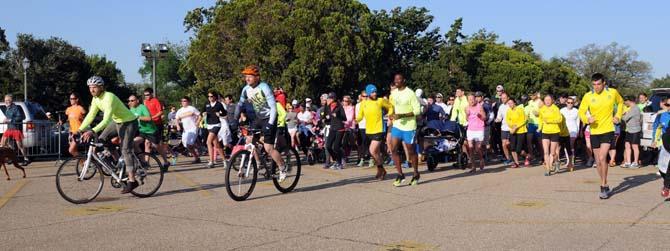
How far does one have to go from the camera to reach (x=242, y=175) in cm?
937

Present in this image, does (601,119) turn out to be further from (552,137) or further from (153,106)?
(153,106)

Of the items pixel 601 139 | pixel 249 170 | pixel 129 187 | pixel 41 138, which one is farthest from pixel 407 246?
pixel 41 138

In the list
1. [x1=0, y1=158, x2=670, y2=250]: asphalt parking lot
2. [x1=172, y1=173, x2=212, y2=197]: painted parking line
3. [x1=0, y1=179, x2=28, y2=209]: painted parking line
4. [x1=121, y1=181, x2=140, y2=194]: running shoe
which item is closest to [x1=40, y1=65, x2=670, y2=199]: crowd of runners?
[x1=121, y1=181, x2=140, y2=194]: running shoe

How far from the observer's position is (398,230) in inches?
280

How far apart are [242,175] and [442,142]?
602cm

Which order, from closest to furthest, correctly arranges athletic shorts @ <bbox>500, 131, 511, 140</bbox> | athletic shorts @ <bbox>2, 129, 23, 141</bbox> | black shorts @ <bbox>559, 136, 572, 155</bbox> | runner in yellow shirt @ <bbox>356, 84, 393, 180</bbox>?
runner in yellow shirt @ <bbox>356, 84, 393, 180</bbox>, black shorts @ <bbox>559, 136, 572, 155</bbox>, athletic shorts @ <bbox>2, 129, 23, 141</bbox>, athletic shorts @ <bbox>500, 131, 511, 140</bbox>

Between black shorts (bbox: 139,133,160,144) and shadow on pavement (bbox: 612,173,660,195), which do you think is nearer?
shadow on pavement (bbox: 612,173,660,195)

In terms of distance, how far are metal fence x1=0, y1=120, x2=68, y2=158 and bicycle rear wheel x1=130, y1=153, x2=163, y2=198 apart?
7754 mm

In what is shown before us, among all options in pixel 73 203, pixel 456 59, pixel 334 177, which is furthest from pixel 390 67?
pixel 73 203

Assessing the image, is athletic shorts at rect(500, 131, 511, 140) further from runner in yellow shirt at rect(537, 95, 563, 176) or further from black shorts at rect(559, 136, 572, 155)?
runner in yellow shirt at rect(537, 95, 563, 176)

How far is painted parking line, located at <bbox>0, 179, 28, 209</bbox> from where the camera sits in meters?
9.48

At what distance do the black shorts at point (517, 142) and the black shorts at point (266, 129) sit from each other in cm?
739

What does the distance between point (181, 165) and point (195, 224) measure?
8910mm

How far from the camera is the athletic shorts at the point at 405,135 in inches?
438
